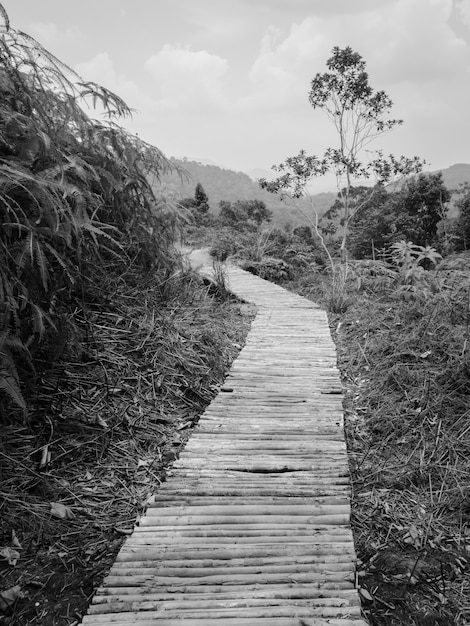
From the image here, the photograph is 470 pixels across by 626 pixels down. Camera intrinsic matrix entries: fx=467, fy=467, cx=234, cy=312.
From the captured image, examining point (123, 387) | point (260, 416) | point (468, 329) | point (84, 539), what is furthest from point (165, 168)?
point (84, 539)

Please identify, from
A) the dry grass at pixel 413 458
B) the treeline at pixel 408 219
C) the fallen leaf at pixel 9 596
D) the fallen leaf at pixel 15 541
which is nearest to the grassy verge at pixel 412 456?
the dry grass at pixel 413 458

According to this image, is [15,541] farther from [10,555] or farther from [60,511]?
[60,511]

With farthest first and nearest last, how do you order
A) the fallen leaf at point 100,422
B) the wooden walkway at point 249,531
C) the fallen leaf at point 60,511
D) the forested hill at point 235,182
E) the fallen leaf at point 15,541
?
the forested hill at point 235,182
the fallen leaf at point 100,422
the fallen leaf at point 60,511
the fallen leaf at point 15,541
the wooden walkway at point 249,531

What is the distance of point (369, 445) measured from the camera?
2.55m

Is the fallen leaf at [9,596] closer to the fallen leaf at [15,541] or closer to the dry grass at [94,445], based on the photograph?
the dry grass at [94,445]

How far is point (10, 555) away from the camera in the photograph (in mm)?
1637

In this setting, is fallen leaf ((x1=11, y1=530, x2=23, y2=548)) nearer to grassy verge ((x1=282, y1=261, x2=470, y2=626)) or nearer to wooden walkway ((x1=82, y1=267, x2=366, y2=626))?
wooden walkway ((x1=82, y1=267, x2=366, y2=626))

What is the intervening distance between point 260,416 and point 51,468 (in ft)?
3.64

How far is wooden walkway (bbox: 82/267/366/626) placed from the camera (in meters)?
1.38

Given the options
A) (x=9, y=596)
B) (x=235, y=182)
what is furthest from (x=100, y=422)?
(x=235, y=182)

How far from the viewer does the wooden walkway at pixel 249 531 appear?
1376 millimetres

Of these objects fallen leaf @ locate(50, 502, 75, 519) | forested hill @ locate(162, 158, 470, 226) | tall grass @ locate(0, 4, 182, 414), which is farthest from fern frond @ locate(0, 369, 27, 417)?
forested hill @ locate(162, 158, 470, 226)

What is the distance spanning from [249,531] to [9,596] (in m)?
0.81

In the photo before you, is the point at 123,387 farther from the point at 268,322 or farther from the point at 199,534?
the point at 268,322
